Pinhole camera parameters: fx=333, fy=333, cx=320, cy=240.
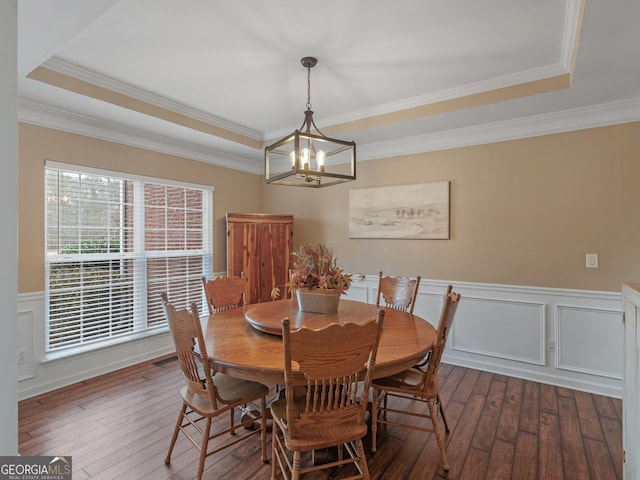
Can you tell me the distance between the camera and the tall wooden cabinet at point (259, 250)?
13.9ft

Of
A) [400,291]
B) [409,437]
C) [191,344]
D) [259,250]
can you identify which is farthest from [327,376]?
[259,250]

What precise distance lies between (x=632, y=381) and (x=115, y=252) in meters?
4.13

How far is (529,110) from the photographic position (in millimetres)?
3082

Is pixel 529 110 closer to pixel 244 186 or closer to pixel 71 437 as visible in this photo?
pixel 244 186

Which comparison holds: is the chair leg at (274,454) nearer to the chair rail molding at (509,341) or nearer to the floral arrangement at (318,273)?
the floral arrangement at (318,273)

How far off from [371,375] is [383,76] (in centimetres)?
233

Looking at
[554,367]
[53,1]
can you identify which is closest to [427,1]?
[53,1]

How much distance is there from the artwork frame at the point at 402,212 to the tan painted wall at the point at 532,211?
8 centimetres

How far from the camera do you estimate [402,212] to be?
3979 mm

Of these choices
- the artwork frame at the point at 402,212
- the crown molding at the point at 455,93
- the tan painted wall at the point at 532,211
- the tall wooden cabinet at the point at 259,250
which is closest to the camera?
the crown molding at the point at 455,93

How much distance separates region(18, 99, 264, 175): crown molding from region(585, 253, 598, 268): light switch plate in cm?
412

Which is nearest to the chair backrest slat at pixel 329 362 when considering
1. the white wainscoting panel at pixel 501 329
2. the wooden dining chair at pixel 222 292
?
the wooden dining chair at pixel 222 292

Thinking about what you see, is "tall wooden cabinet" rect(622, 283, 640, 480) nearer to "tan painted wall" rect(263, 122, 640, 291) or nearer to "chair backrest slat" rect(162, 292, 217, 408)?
"tan painted wall" rect(263, 122, 640, 291)

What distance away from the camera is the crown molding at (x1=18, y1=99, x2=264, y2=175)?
2.88m
